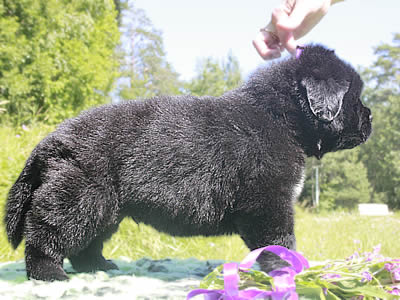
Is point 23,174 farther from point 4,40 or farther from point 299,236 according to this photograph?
point 4,40

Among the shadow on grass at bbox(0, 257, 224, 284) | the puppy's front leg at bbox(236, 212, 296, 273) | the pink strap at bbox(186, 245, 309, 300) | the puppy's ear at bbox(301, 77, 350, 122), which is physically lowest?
the shadow on grass at bbox(0, 257, 224, 284)

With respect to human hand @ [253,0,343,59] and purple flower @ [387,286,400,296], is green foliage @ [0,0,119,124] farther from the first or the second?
purple flower @ [387,286,400,296]

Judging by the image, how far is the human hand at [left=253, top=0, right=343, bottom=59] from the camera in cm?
221

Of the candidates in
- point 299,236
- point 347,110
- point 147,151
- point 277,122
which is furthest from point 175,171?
point 299,236

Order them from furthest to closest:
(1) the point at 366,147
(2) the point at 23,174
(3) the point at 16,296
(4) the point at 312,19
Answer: (1) the point at 366,147
(4) the point at 312,19
(2) the point at 23,174
(3) the point at 16,296

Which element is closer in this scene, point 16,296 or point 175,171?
point 16,296

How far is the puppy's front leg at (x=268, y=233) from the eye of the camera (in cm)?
194

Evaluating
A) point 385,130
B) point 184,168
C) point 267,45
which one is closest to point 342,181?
point 385,130

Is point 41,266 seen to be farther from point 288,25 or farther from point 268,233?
point 288,25

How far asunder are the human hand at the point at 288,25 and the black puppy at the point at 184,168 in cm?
23

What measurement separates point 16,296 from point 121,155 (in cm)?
82

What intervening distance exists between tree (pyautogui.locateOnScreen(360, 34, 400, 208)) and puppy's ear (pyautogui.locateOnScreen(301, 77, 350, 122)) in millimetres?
27705

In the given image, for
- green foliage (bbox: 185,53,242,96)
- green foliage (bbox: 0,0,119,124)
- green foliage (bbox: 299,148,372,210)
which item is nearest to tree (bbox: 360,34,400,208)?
green foliage (bbox: 299,148,372,210)

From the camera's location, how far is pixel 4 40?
25.3 feet
